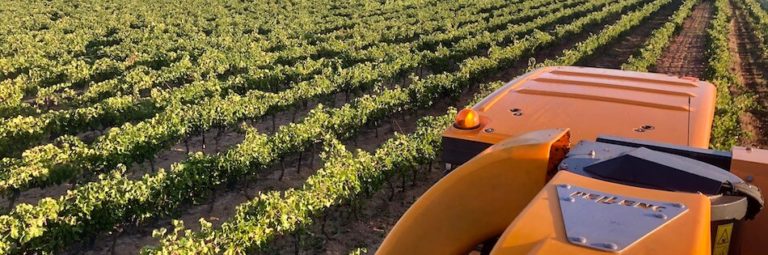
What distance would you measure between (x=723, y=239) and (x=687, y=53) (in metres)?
28.1

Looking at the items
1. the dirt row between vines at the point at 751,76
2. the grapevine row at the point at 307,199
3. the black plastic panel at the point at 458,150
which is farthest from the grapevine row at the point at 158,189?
the dirt row between vines at the point at 751,76

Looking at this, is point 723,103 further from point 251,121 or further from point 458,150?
point 458,150

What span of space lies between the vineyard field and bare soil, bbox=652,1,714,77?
5.8 inches

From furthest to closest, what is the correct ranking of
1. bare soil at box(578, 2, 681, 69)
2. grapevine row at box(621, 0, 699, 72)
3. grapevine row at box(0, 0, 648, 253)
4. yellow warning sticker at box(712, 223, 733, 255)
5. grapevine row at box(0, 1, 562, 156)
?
bare soil at box(578, 2, 681, 69), grapevine row at box(621, 0, 699, 72), grapevine row at box(0, 1, 562, 156), grapevine row at box(0, 0, 648, 253), yellow warning sticker at box(712, 223, 733, 255)

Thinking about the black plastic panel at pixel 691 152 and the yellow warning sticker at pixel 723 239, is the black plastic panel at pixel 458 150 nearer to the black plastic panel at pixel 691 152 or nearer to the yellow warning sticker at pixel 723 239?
the black plastic panel at pixel 691 152

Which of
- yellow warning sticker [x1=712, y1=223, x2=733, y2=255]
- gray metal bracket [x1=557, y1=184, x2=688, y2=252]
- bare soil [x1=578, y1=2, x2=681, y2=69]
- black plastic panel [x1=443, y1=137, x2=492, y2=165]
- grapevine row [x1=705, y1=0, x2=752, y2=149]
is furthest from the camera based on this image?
bare soil [x1=578, y1=2, x2=681, y2=69]

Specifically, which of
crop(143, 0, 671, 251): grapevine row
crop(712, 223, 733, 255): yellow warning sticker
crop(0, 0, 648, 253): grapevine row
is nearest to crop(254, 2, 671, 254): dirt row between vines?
crop(143, 0, 671, 251): grapevine row

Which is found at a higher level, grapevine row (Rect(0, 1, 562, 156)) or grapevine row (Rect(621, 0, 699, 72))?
grapevine row (Rect(621, 0, 699, 72))

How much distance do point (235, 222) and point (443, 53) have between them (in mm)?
15728

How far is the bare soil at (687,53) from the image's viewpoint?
23.4m

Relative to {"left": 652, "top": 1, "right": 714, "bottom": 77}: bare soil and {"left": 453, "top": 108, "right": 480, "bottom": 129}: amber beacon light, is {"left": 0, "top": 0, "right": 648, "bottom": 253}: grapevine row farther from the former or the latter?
{"left": 652, "top": 1, "right": 714, "bottom": 77}: bare soil

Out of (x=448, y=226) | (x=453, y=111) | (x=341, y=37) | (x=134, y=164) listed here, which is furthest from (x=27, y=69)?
(x=448, y=226)

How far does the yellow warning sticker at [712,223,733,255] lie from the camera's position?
2.60 m

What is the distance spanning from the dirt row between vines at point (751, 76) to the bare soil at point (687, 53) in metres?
1.41
